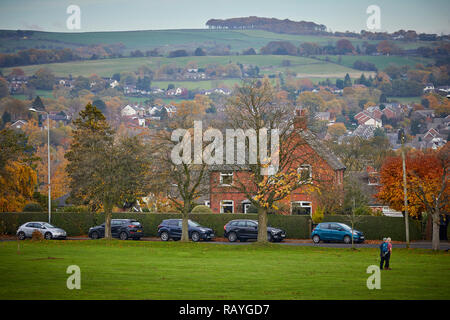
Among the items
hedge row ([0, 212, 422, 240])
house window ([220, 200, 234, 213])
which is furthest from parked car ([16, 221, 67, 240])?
house window ([220, 200, 234, 213])

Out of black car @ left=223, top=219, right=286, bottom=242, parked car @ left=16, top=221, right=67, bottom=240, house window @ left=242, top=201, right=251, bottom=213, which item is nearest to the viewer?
black car @ left=223, top=219, right=286, bottom=242

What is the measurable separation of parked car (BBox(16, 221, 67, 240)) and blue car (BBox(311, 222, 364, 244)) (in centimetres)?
2135

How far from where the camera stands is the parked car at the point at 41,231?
55.0 meters

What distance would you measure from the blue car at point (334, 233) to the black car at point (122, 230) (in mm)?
14929

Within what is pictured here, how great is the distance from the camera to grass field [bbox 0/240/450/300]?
21844mm

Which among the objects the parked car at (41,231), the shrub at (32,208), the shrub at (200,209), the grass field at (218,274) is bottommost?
the parked car at (41,231)

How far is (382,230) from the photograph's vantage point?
178 ft

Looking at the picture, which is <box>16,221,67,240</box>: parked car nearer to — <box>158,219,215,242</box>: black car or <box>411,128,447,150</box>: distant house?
<box>158,219,215,242</box>: black car

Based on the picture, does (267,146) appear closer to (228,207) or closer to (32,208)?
(228,207)

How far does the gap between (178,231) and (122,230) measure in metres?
5.01

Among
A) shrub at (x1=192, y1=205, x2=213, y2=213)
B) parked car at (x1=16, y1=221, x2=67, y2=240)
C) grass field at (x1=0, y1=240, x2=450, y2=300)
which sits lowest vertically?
parked car at (x1=16, y1=221, x2=67, y2=240)

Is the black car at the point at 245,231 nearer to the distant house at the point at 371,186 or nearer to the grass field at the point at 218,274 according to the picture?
the grass field at the point at 218,274

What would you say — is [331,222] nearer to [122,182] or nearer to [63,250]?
[122,182]

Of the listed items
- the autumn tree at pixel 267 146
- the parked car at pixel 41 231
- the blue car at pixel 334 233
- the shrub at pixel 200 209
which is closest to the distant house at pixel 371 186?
the shrub at pixel 200 209
